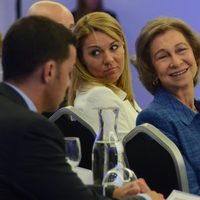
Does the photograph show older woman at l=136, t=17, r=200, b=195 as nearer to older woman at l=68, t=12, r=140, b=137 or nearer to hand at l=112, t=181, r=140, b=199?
older woman at l=68, t=12, r=140, b=137

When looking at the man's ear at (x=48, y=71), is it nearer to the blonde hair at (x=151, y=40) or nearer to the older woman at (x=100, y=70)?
the blonde hair at (x=151, y=40)

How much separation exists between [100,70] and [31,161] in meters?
1.42

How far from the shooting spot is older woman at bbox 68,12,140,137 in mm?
2361

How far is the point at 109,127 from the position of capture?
171 cm

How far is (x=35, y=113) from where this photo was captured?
1.22m

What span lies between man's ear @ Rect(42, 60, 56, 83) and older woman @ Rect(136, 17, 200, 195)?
70cm

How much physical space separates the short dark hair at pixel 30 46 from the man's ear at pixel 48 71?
11 mm

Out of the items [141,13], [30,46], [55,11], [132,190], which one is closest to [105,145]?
[132,190]

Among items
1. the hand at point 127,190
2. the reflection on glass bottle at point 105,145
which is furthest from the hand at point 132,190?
the reflection on glass bottle at point 105,145

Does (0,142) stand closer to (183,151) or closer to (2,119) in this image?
(2,119)

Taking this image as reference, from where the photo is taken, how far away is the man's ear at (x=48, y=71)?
1.33 metres

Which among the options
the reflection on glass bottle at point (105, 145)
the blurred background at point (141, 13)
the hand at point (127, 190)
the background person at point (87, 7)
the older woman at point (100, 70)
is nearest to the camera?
the hand at point (127, 190)

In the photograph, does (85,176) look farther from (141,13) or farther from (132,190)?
(141,13)

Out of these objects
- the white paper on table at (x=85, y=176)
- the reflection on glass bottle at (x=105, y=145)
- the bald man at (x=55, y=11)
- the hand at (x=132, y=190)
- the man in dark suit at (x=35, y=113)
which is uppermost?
the bald man at (x=55, y=11)
